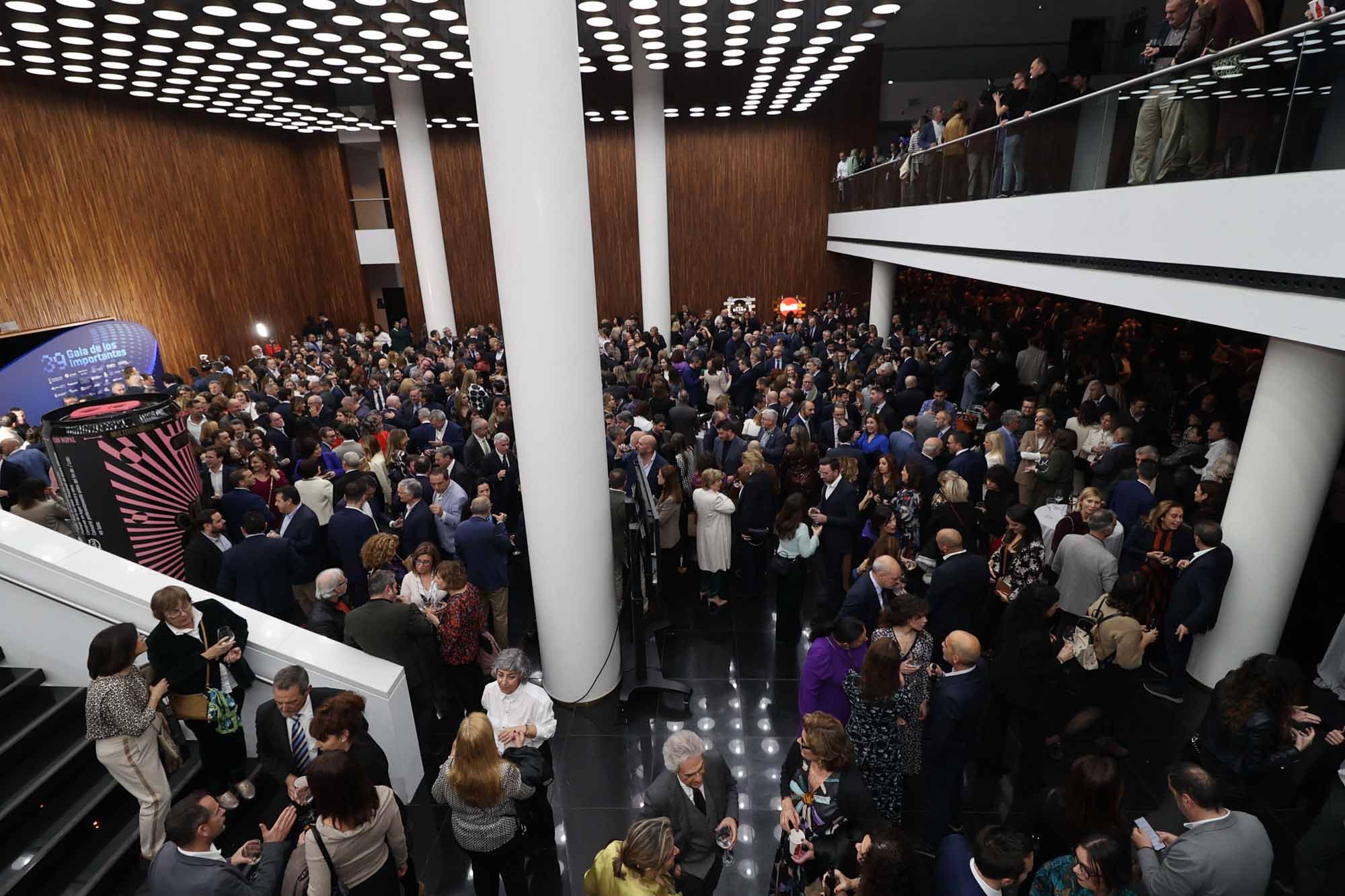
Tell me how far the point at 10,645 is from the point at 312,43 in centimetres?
880

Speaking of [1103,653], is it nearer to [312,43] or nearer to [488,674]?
[488,674]

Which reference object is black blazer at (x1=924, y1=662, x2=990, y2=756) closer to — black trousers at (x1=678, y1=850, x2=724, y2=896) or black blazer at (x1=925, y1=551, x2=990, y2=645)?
black blazer at (x1=925, y1=551, x2=990, y2=645)

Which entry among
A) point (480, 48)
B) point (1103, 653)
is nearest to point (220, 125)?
point (480, 48)

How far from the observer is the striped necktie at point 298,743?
353 centimetres

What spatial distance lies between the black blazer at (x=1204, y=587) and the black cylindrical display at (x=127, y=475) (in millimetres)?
7889

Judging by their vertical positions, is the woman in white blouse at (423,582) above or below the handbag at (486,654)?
above

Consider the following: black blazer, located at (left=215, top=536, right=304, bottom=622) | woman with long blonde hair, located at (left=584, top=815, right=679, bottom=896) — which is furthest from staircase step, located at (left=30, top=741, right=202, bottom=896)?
woman with long blonde hair, located at (left=584, top=815, right=679, bottom=896)

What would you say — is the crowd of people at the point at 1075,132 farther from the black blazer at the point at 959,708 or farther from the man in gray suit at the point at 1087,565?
the black blazer at the point at 959,708

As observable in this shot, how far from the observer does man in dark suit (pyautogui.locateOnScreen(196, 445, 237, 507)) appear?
20.4 feet

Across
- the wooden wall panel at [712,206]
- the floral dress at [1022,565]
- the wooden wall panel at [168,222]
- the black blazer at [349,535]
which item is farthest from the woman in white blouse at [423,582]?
the wooden wall panel at [712,206]

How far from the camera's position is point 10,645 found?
4227mm

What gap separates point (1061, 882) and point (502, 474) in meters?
5.33

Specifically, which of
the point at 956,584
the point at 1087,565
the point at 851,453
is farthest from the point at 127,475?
the point at 1087,565

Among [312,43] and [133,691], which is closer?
[133,691]
